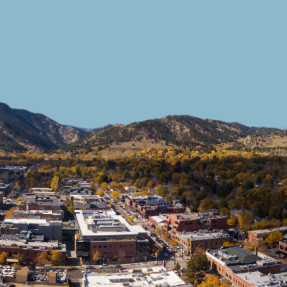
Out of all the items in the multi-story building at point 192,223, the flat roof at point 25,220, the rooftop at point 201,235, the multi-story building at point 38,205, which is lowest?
the rooftop at point 201,235

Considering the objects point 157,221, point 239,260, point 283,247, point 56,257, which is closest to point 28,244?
point 56,257

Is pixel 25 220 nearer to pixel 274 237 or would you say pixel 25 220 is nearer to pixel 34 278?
pixel 34 278

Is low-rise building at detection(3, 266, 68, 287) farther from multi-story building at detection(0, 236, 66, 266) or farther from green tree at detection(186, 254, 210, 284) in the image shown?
green tree at detection(186, 254, 210, 284)

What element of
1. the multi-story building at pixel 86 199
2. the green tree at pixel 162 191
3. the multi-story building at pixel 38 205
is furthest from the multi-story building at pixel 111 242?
the green tree at pixel 162 191

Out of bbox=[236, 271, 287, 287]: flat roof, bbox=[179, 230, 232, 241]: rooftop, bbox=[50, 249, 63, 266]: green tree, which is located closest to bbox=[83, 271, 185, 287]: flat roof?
bbox=[50, 249, 63, 266]: green tree

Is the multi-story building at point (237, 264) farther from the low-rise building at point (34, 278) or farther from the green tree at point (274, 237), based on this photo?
the low-rise building at point (34, 278)

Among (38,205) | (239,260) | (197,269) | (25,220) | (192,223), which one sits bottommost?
(197,269)
